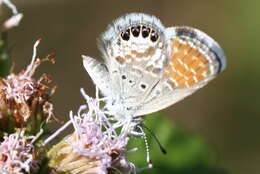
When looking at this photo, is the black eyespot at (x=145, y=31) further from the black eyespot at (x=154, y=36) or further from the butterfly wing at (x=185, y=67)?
the butterfly wing at (x=185, y=67)

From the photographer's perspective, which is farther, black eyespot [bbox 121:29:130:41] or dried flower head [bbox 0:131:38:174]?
black eyespot [bbox 121:29:130:41]

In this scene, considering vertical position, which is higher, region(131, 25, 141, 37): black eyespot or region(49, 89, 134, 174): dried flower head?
region(131, 25, 141, 37): black eyespot

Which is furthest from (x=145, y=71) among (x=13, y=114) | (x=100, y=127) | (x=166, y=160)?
(x=166, y=160)

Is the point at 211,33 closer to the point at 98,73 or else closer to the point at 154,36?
the point at 154,36

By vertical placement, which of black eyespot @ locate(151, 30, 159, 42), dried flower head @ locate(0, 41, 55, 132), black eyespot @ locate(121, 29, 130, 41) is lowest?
dried flower head @ locate(0, 41, 55, 132)

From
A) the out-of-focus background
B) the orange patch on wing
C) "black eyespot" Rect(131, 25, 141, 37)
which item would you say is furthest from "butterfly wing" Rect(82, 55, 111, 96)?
the out-of-focus background

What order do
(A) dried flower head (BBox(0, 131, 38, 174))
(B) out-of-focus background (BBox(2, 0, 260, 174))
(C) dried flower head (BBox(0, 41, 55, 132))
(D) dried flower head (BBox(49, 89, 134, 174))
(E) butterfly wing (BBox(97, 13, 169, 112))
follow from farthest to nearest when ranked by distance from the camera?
(B) out-of-focus background (BBox(2, 0, 260, 174)) < (E) butterfly wing (BBox(97, 13, 169, 112)) < (C) dried flower head (BBox(0, 41, 55, 132)) < (D) dried flower head (BBox(49, 89, 134, 174)) < (A) dried flower head (BBox(0, 131, 38, 174))

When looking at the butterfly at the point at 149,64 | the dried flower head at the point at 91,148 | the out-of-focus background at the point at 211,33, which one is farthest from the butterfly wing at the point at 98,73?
the out-of-focus background at the point at 211,33

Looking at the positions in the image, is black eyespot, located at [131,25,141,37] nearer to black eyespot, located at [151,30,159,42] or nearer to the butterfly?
the butterfly
